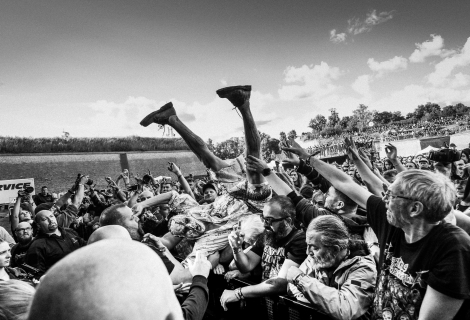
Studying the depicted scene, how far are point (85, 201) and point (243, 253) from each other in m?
9.64

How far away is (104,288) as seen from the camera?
666mm

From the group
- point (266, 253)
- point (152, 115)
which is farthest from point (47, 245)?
point (266, 253)

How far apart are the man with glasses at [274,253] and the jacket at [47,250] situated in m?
2.42

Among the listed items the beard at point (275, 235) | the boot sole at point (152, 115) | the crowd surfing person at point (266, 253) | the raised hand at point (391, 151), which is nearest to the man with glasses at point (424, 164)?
the crowd surfing person at point (266, 253)

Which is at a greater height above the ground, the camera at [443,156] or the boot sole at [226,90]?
the boot sole at [226,90]

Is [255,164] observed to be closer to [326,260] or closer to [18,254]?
[326,260]

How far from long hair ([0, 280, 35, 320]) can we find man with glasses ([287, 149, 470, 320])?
1.72 m

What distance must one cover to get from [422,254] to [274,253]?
1.39m

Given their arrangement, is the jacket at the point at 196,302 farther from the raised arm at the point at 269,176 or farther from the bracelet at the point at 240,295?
the raised arm at the point at 269,176

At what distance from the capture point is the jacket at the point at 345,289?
5.90ft

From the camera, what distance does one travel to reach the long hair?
1.12 meters

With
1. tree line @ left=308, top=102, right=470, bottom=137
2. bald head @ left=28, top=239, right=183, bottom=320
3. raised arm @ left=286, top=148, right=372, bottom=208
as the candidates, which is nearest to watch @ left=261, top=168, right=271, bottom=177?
raised arm @ left=286, top=148, right=372, bottom=208

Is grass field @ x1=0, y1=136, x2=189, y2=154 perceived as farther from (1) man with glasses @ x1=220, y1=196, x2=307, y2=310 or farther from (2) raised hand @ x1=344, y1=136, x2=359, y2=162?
(2) raised hand @ x1=344, y1=136, x2=359, y2=162

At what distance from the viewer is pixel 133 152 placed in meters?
30.3
